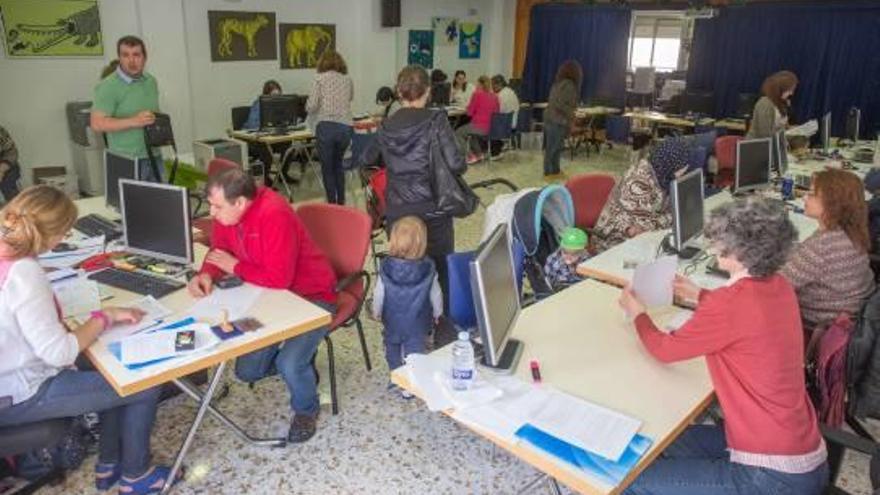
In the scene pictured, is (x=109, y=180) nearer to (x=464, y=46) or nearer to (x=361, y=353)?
(x=361, y=353)

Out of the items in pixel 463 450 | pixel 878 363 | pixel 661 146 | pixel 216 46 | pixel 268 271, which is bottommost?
pixel 463 450

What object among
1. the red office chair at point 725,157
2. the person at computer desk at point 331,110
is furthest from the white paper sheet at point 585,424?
the red office chair at point 725,157

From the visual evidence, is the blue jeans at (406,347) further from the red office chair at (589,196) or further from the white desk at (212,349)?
Result: the red office chair at (589,196)

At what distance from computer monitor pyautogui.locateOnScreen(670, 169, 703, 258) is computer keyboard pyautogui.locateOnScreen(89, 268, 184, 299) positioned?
7.19ft

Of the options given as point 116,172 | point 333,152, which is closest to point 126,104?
point 116,172

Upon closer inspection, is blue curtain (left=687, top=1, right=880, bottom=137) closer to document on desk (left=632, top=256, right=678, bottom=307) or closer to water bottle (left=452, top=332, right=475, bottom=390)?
document on desk (left=632, top=256, right=678, bottom=307)

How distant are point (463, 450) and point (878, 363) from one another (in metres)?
1.67

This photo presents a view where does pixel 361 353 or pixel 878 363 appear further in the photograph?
pixel 361 353

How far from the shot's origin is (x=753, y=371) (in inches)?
68.7

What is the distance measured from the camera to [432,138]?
332 centimetres

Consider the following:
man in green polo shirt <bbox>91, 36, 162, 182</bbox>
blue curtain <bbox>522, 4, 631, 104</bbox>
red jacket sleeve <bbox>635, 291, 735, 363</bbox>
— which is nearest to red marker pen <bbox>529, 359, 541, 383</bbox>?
red jacket sleeve <bbox>635, 291, 735, 363</bbox>

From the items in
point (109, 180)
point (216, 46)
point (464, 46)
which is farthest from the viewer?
point (464, 46)

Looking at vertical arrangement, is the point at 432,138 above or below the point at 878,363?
above

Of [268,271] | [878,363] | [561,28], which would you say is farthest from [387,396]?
[561,28]
